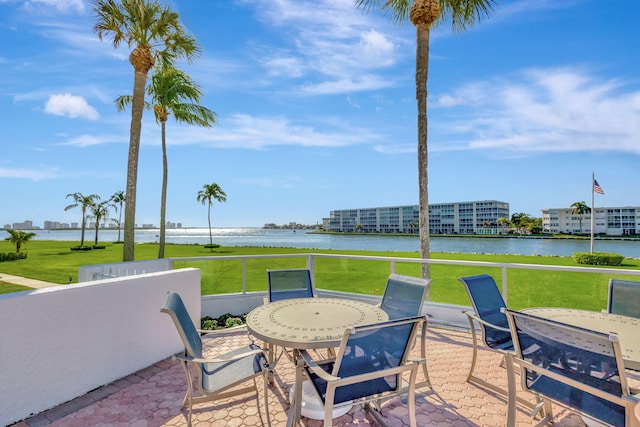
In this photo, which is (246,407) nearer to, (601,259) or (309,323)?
(309,323)

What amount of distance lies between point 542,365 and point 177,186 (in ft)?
50.6

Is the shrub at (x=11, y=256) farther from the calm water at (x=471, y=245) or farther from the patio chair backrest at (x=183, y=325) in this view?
the patio chair backrest at (x=183, y=325)

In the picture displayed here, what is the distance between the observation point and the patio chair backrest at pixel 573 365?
5.05 feet

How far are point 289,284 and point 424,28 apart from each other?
19.9 ft

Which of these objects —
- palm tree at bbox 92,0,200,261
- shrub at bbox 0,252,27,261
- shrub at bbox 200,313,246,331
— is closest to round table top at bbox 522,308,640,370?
shrub at bbox 200,313,246,331

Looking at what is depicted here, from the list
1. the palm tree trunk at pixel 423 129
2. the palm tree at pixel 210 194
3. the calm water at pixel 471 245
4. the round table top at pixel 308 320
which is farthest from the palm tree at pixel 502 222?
the round table top at pixel 308 320

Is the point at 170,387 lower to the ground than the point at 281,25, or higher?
lower

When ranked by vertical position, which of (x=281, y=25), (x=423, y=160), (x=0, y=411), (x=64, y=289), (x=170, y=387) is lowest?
(x=170, y=387)

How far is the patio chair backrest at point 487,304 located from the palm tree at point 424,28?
264 centimetres

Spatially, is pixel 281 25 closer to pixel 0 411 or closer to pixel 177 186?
pixel 0 411

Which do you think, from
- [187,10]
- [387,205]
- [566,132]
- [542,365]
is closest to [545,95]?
[566,132]

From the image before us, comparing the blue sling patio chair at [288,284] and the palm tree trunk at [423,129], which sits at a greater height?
the palm tree trunk at [423,129]

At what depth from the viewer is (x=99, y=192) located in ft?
156

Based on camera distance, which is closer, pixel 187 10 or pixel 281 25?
pixel 281 25
